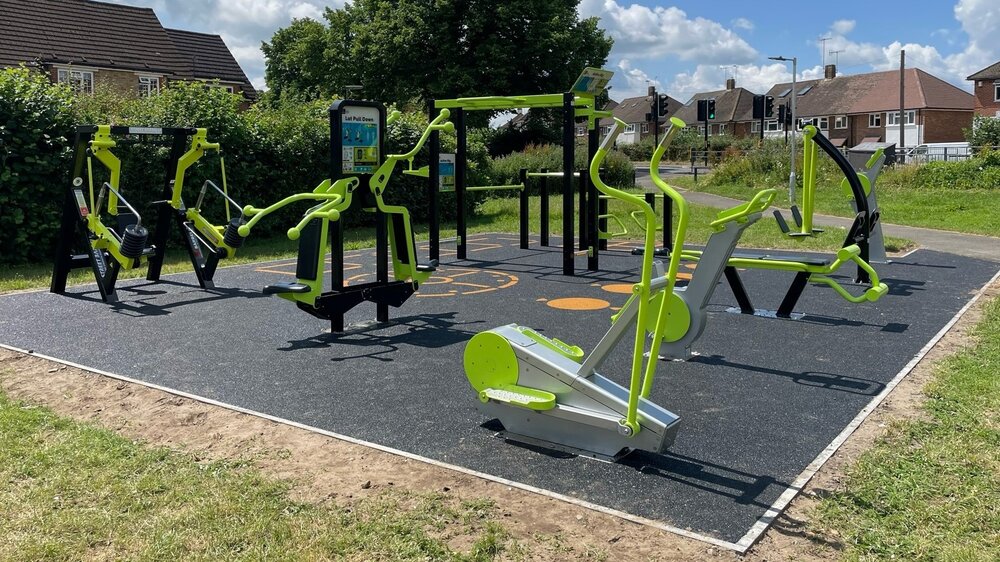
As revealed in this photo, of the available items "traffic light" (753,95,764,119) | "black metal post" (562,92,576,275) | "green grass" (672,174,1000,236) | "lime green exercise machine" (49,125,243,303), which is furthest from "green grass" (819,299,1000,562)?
"traffic light" (753,95,764,119)

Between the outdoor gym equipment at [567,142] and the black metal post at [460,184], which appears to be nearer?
the outdoor gym equipment at [567,142]

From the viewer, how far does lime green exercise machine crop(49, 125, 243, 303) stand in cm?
902

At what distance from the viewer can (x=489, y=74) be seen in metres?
34.2

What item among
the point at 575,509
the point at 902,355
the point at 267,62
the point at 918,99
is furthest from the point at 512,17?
the point at 918,99

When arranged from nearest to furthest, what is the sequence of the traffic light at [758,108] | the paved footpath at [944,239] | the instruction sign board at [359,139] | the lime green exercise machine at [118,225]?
the instruction sign board at [359,139] → the lime green exercise machine at [118,225] → the paved footpath at [944,239] → the traffic light at [758,108]

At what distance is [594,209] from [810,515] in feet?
26.1

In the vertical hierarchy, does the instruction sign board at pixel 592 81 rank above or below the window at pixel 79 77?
below

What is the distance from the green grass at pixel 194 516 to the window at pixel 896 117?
64411mm

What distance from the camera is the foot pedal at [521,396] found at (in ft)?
14.3

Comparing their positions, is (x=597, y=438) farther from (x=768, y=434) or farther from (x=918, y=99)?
(x=918, y=99)

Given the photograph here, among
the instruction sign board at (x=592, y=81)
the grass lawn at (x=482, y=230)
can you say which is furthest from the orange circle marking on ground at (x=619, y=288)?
the instruction sign board at (x=592, y=81)

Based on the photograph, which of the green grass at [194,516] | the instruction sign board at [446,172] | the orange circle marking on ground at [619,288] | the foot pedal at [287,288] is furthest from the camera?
the instruction sign board at [446,172]

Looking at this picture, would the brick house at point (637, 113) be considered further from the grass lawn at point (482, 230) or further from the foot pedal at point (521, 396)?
the foot pedal at point (521, 396)

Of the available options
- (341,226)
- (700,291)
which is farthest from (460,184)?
(700,291)
